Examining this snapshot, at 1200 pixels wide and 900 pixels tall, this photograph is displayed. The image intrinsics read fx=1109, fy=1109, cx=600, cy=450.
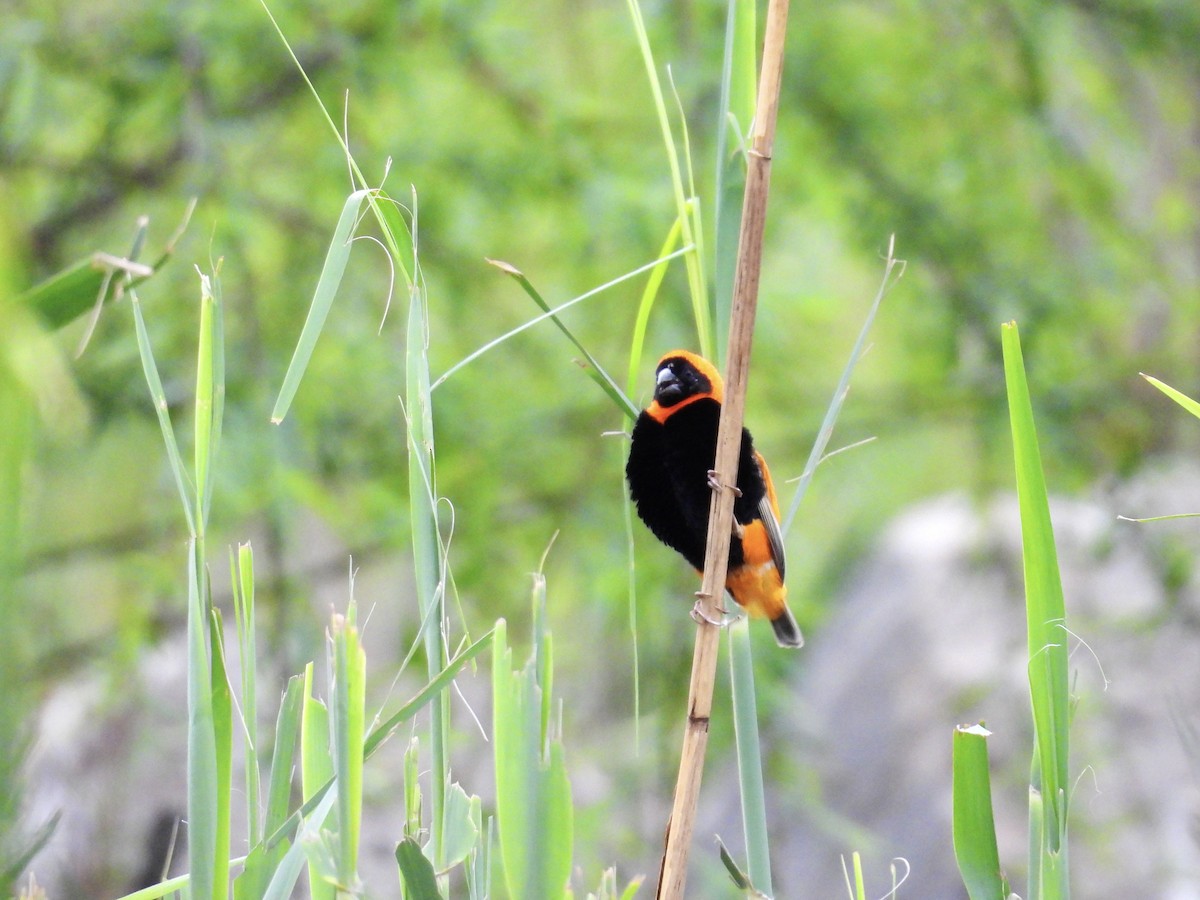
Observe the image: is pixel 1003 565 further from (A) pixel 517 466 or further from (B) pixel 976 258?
(A) pixel 517 466

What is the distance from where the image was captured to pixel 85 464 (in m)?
3.96

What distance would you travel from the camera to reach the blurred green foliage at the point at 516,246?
3686 mm

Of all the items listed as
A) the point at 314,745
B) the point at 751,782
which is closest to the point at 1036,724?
the point at 751,782

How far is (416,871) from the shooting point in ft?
3.00

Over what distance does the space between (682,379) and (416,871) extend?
5.12 ft

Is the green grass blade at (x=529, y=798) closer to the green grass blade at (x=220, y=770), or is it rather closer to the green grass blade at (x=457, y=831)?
the green grass blade at (x=457, y=831)

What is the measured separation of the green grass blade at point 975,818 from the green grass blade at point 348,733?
522 millimetres

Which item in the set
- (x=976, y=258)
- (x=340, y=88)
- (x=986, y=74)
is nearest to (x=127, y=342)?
(x=340, y=88)

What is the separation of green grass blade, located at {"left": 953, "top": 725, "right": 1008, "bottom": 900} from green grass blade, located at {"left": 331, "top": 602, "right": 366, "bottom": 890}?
1.71ft

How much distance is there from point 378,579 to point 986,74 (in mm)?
3404

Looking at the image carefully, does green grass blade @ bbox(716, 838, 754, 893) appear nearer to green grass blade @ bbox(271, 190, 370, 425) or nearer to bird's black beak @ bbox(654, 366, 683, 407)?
green grass blade @ bbox(271, 190, 370, 425)

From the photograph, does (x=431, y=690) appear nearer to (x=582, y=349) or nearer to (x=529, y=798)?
(x=529, y=798)

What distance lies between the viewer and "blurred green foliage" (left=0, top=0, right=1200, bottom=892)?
12.1ft

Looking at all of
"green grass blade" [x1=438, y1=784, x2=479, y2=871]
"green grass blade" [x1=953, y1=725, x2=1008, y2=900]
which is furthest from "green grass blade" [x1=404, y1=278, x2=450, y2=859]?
"green grass blade" [x1=953, y1=725, x2=1008, y2=900]
